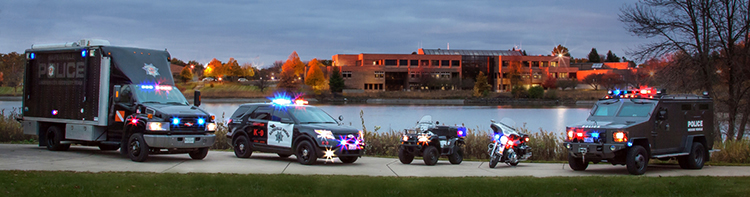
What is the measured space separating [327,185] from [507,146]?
19.6ft

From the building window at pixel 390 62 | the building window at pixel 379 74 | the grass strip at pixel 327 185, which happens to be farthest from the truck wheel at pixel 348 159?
the building window at pixel 390 62

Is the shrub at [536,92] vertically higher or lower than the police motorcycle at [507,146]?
higher

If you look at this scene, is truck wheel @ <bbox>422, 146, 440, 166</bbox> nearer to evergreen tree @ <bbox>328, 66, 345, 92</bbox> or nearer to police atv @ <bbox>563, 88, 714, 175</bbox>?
police atv @ <bbox>563, 88, 714, 175</bbox>

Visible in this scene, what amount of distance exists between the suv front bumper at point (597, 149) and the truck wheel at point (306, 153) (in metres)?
5.99

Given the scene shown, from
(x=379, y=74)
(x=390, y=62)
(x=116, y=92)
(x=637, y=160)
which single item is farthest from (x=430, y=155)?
(x=390, y=62)

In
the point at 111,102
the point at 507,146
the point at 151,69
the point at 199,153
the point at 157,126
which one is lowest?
the point at 199,153

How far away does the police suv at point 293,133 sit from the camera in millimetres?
15539

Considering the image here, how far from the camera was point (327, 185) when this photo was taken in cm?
1106

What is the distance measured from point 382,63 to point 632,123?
116m

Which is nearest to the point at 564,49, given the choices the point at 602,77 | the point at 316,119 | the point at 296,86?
the point at 602,77

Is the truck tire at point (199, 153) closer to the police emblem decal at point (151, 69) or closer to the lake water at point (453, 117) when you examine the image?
the police emblem decal at point (151, 69)

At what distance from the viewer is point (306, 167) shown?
1495 centimetres

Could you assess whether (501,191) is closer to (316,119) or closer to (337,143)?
(337,143)

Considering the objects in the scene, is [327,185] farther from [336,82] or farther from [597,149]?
[336,82]
